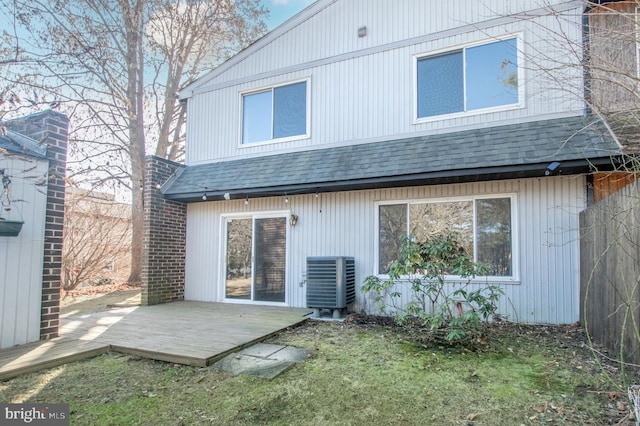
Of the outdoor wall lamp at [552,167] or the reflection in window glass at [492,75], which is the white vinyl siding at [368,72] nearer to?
the reflection in window glass at [492,75]

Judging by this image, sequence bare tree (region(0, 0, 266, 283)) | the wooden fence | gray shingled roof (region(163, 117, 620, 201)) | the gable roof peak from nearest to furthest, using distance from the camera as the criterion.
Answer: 1. the wooden fence
2. gray shingled roof (region(163, 117, 620, 201))
3. the gable roof peak
4. bare tree (region(0, 0, 266, 283))

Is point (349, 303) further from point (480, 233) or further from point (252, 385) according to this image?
point (252, 385)

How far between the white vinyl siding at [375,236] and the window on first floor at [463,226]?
0.44 feet

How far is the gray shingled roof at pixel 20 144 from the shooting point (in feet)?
13.4

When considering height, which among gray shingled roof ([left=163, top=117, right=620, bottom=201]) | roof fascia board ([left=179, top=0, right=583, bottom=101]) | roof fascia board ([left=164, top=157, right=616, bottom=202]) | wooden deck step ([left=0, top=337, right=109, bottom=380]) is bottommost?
wooden deck step ([left=0, top=337, right=109, bottom=380])

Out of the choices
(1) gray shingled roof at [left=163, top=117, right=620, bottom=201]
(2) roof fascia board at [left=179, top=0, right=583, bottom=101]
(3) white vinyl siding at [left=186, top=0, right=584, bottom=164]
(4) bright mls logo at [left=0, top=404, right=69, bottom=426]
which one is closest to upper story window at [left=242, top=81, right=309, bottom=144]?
(3) white vinyl siding at [left=186, top=0, right=584, bottom=164]

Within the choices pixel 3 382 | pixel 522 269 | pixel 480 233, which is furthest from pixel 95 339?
pixel 522 269

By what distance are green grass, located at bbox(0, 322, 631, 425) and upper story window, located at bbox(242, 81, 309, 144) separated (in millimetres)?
5059

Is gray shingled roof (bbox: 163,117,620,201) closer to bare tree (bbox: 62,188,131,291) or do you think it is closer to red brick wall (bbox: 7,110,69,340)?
red brick wall (bbox: 7,110,69,340)

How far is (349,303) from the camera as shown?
6.43 meters

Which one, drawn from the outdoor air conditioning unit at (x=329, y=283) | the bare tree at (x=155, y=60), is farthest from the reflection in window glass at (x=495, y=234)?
the bare tree at (x=155, y=60)

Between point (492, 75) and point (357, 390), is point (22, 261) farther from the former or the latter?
point (492, 75)

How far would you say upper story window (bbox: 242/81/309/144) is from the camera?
769 cm

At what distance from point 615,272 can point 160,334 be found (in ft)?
18.8
